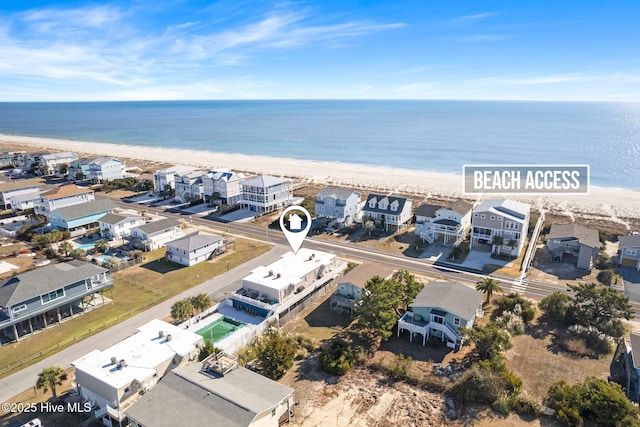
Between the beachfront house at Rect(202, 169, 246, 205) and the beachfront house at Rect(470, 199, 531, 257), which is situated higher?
the beachfront house at Rect(202, 169, 246, 205)

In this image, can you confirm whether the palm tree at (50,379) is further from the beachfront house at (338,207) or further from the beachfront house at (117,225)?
the beachfront house at (338,207)

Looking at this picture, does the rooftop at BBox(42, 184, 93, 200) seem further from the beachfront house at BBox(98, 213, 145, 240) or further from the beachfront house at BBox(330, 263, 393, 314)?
the beachfront house at BBox(330, 263, 393, 314)

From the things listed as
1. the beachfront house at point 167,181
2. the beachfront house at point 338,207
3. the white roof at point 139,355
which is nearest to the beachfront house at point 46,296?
the white roof at point 139,355

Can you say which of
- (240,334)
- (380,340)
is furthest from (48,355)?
(380,340)

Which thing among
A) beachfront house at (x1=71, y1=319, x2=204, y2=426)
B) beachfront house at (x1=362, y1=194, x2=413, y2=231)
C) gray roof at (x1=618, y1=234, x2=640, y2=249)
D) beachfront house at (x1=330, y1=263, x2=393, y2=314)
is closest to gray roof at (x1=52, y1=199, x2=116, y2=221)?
beachfront house at (x1=71, y1=319, x2=204, y2=426)

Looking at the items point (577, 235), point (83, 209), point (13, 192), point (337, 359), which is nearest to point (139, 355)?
point (337, 359)
